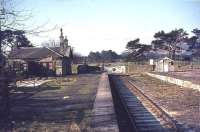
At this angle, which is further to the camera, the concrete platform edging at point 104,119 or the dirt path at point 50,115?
the dirt path at point 50,115

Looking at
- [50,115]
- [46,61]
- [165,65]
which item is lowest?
[50,115]

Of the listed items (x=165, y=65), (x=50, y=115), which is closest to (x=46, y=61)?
(x=165, y=65)

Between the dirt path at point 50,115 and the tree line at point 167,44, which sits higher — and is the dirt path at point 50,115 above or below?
below

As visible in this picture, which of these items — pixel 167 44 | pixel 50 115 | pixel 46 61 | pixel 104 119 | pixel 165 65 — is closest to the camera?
pixel 104 119

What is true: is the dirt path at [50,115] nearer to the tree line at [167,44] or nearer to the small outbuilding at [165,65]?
the small outbuilding at [165,65]

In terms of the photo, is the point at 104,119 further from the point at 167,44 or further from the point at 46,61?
the point at 167,44

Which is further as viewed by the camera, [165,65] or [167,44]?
[167,44]

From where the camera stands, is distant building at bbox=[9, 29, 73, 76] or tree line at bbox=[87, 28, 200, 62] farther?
tree line at bbox=[87, 28, 200, 62]

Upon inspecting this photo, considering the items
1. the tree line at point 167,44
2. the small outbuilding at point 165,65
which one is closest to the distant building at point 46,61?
the small outbuilding at point 165,65

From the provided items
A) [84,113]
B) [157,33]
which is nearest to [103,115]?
[84,113]

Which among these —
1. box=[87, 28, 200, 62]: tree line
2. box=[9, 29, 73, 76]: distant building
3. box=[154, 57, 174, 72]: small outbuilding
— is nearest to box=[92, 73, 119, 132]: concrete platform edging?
box=[9, 29, 73, 76]: distant building

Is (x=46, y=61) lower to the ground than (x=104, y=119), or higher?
higher

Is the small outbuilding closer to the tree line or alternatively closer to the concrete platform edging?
the tree line

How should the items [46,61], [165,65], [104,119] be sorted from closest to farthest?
[104,119] < [46,61] < [165,65]
